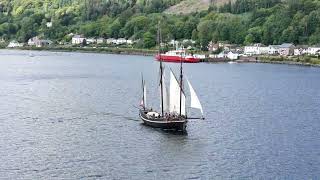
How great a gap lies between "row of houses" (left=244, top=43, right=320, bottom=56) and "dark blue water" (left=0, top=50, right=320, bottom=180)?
5122cm

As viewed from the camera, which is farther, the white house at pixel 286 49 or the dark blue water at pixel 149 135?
the white house at pixel 286 49

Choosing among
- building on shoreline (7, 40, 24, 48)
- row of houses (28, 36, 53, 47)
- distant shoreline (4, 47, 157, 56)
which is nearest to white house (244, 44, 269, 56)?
distant shoreline (4, 47, 157, 56)

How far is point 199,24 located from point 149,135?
113 meters

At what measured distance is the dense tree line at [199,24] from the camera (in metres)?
138

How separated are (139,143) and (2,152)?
7.86 m

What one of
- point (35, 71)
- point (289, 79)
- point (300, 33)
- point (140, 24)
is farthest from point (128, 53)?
point (289, 79)

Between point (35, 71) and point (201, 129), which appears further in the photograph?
point (35, 71)

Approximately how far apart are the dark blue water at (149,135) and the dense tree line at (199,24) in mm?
64783

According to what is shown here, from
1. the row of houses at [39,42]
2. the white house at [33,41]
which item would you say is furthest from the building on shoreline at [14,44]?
the row of houses at [39,42]

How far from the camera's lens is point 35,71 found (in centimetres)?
9244

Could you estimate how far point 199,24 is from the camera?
15350 cm

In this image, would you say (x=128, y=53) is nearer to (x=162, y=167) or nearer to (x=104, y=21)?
(x=104, y=21)

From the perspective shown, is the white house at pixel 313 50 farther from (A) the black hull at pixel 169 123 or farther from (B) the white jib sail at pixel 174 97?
(A) the black hull at pixel 169 123

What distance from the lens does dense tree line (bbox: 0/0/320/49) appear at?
137500mm
